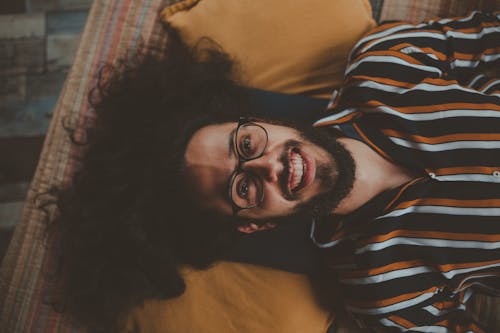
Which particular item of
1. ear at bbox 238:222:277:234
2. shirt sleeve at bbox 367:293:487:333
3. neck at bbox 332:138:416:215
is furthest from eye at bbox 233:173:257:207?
shirt sleeve at bbox 367:293:487:333

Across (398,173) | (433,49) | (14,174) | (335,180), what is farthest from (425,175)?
(14,174)

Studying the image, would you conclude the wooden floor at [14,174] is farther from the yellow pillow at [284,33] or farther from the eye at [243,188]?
the eye at [243,188]

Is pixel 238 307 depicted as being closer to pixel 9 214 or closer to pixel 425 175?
pixel 425 175

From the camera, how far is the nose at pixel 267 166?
1.03 metres

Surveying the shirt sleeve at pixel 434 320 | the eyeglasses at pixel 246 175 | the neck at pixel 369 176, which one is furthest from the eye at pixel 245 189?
the shirt sleeve at pixel 434 320

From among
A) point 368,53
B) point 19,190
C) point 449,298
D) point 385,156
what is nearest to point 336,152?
point 385,156

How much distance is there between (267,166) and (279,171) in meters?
0.04

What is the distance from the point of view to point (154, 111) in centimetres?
132

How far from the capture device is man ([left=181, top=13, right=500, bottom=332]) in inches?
41.1

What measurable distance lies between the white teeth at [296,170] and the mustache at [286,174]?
0.6 inches

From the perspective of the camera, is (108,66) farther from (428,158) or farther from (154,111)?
(428,158)

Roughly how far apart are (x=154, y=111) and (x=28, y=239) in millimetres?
616

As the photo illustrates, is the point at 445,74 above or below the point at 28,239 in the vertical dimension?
above

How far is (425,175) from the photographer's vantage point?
3.63ft
